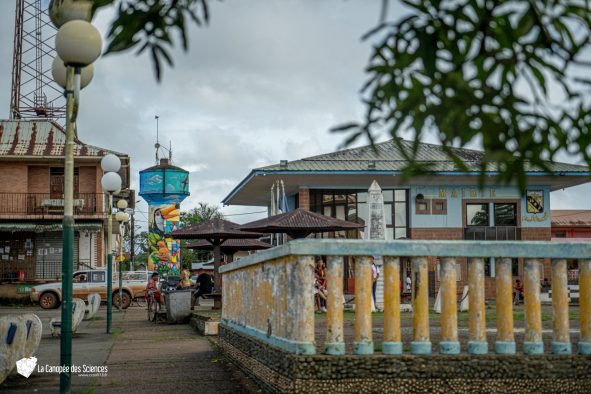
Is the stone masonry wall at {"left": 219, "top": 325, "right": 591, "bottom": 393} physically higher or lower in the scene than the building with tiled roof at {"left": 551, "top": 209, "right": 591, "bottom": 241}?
lower

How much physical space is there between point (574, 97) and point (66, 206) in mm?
4951

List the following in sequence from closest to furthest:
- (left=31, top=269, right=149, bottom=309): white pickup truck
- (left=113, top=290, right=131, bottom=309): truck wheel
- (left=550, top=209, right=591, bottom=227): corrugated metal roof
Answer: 1. (left=31, top=269, right=149, bottom=309): white pickup truck
2. (left=113, top=290, right=131, bottom=309): truck wheel
3. (left=550, top=209, right=591, bottom=227): corrugated metal roof

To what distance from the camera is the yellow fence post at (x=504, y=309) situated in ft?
19.4

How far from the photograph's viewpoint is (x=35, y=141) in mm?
41688

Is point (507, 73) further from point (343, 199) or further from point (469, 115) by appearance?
point (343, 199)

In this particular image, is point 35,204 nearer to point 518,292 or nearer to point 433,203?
point 433,203

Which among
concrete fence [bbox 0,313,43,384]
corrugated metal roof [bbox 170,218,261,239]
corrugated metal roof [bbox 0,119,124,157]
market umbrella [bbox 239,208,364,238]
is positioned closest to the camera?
concrete fence [bbox 0,313,43,384]

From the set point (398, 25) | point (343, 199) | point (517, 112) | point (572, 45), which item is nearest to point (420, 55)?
point (398, 25)

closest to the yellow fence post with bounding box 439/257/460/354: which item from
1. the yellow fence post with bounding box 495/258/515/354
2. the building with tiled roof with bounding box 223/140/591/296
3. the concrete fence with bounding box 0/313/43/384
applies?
the yellow fence post with bounding box 495/258/515/354

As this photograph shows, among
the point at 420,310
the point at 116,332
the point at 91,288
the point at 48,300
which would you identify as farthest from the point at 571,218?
the point at 420,310

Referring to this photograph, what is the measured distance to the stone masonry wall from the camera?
5.61 metres

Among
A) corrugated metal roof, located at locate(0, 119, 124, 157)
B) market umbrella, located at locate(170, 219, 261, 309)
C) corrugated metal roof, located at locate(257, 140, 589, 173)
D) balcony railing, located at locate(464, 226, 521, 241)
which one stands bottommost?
market umbrella, located at locate(170, 219, 261, 309)

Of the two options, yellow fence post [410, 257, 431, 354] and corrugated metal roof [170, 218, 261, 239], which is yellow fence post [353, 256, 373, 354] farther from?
corrugated metal roof [170, 218, 261, 239]

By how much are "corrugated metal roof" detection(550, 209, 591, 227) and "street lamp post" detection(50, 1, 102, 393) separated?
56451 millimetres
